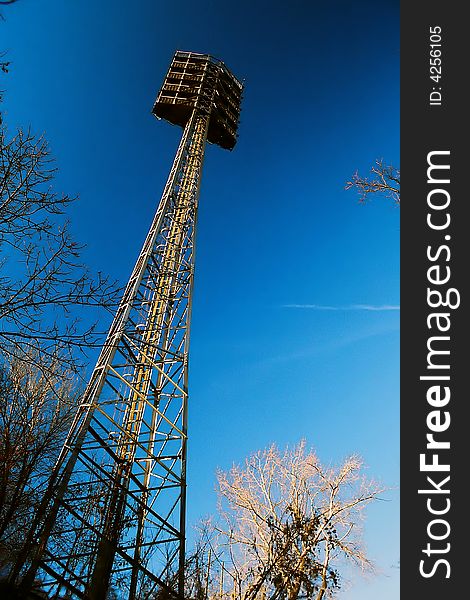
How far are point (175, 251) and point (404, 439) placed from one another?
27.1ft

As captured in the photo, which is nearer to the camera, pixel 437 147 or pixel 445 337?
pixel 445 337

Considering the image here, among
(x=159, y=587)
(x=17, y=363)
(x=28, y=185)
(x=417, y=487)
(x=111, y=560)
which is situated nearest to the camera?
(x=417, y=487)

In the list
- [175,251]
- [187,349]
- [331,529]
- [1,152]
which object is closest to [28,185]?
[1,152]

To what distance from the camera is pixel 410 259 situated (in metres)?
4.14

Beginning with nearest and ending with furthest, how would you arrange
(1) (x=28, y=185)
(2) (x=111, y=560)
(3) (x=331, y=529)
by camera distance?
(1) (x=28, y=185)
(2) (x=111, y=560)
(3) (x=331, y=529)

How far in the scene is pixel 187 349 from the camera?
9500 mm

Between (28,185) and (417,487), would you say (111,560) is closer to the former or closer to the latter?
(417,487)

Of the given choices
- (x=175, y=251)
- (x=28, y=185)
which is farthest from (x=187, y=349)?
(x=28, y=185)

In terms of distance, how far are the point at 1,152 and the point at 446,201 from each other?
13.7 feet

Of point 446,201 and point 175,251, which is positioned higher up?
point 175,251

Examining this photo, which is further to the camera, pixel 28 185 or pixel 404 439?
pixel 28 185

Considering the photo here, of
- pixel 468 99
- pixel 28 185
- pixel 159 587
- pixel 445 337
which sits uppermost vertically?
pixel 468 99

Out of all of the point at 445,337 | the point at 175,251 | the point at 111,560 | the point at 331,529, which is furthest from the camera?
the point at 331,529

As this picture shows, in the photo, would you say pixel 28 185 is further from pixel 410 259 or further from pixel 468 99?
pixel 468 99
